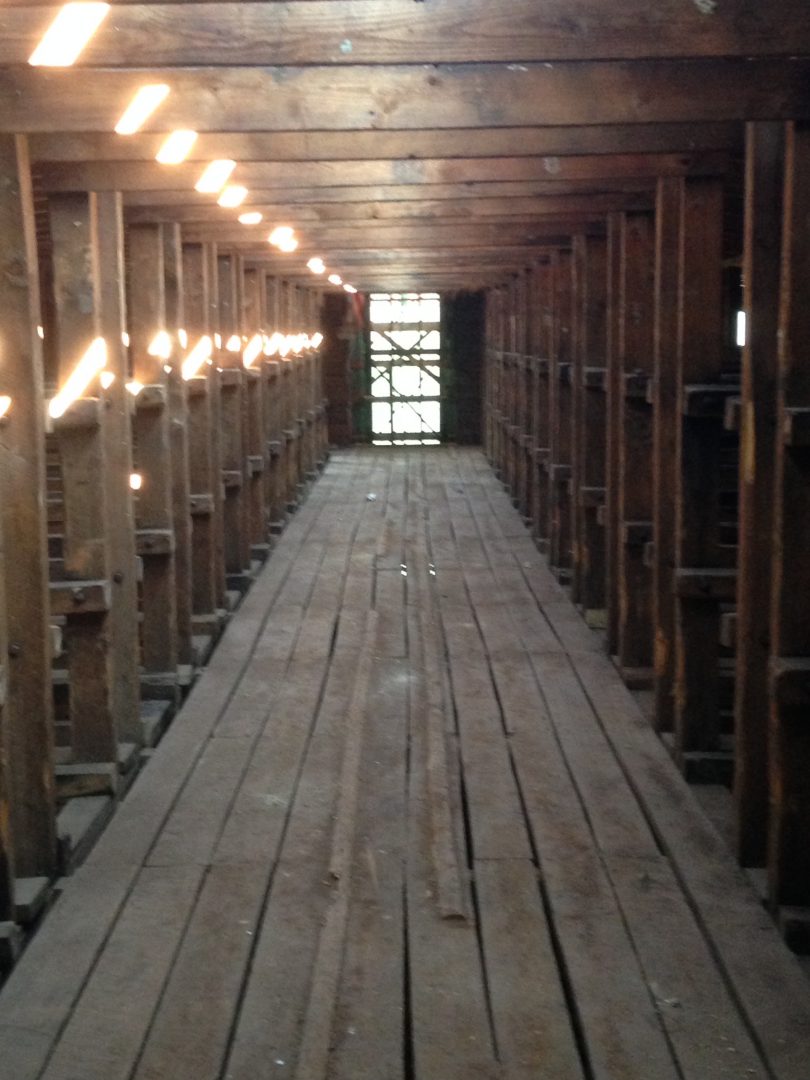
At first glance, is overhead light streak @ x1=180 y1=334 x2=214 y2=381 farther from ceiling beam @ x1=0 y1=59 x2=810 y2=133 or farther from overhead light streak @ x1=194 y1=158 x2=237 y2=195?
ceiling beam @ x1=0 y1=59 x2=810 y2=133

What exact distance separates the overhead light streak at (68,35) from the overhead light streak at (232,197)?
302 cm

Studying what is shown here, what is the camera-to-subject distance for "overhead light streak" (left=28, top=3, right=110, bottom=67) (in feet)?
14.3

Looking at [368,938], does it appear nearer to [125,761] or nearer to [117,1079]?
[117,1079]

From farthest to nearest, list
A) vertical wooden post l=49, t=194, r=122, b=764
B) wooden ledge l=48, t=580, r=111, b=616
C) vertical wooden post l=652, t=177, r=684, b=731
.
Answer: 1. vertical wooden post l=652, t=177, r=684, b=731
2. vertical wooden post l=49, t=194, r=122, b=764
3. wooden ledge l=48, t=580, r=111, b=616

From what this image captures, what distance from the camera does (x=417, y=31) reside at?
4.32 meters

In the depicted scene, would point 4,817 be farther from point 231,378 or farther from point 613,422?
point 231,378

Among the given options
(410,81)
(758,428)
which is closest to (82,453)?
(410,81)

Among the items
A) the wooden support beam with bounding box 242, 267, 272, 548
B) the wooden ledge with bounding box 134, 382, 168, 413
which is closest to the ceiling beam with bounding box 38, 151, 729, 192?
the wooden ledge with bounding box 134, 382, 168, 413

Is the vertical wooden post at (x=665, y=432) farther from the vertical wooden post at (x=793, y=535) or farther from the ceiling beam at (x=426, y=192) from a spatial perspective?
the vertical wooden post at (x=793, y=535)

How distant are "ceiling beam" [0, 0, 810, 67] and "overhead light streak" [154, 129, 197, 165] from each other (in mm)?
1642

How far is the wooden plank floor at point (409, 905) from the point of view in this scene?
4.42 m

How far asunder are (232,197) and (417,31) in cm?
352

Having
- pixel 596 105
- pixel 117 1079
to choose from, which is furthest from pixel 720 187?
pixel 117 1079

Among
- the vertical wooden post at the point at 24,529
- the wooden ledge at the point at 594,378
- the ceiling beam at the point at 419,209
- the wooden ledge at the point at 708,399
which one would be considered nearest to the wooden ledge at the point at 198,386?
the ceiling beam at the point at 419,209
